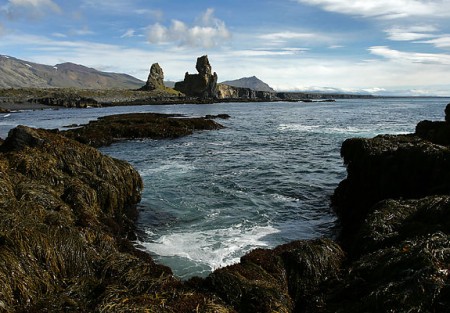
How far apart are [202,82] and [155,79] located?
82.9 ft

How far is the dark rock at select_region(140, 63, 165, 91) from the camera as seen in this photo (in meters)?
180

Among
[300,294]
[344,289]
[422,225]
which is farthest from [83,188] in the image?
[422,225]

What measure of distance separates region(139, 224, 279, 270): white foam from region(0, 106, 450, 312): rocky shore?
1.37 meters

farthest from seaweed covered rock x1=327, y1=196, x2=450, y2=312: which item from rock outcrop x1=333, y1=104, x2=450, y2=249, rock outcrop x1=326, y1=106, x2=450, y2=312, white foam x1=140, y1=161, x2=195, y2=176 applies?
white foam x1=140, y1=161, x2=195, y2=176

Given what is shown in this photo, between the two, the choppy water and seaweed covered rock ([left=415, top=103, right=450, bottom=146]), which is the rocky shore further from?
seaweed covered rock ([left=415, top=103, right=450, bottom=146])

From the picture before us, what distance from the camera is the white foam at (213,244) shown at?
11.2 metres

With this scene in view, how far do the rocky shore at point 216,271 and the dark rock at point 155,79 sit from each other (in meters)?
174

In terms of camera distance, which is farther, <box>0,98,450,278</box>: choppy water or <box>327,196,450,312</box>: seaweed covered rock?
<box>0,98,450,278</box>: choppy water

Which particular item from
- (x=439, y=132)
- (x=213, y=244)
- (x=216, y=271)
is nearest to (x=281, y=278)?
(x=216, y=271)

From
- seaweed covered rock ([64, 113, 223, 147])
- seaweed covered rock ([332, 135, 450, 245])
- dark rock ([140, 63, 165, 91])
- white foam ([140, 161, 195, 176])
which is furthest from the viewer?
dark rock ([140, 63, 165, 91])

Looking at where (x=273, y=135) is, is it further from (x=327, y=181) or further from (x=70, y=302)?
(x=70, y=302)

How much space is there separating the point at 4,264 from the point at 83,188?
18.3ft

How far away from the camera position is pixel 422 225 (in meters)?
7.88

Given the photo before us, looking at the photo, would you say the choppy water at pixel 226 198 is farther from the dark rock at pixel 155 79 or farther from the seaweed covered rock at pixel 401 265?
the dark rock at pixel 155 79
